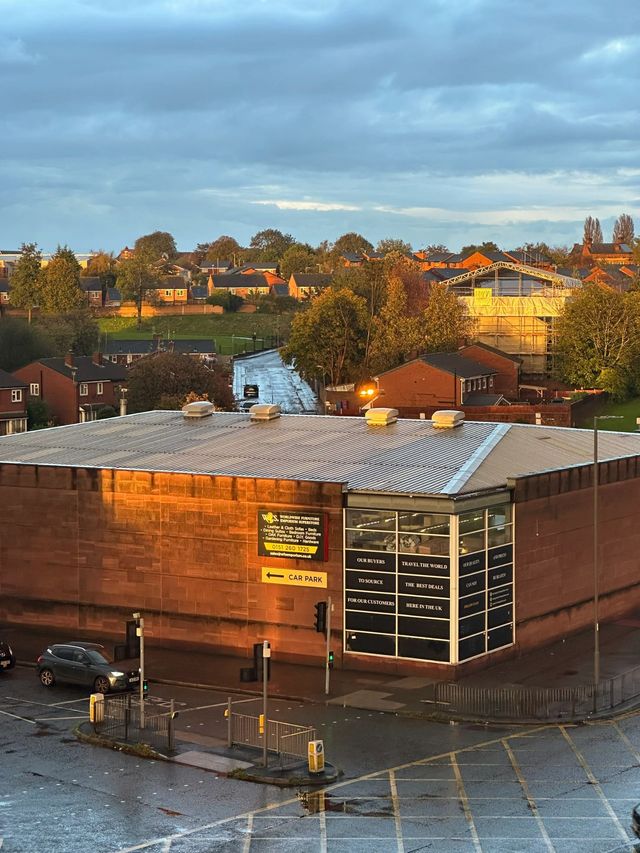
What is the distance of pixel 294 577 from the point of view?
48375 mm

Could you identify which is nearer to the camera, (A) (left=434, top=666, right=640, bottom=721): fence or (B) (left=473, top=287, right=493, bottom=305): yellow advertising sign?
(A) (left=434, top=666, right=640, bottom=721): fence

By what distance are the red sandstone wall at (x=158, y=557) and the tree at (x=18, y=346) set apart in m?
A: 96.1

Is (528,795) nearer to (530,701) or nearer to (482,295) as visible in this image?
(530,701)

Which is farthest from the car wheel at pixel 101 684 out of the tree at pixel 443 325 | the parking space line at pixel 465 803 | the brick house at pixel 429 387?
the tree at pixel 443 325

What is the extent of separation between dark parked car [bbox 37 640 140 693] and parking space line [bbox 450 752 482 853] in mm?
11971

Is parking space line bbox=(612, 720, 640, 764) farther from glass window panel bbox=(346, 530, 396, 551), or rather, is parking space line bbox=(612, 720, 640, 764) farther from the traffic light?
glass window panel bbox=(346, 530, 396, 551)

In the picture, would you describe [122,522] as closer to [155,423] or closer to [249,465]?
[249,465]

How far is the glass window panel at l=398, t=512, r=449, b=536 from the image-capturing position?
151ft

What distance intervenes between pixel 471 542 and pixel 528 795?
14.3 m

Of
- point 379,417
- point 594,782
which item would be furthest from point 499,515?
point 594,782

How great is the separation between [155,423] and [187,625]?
15.1m

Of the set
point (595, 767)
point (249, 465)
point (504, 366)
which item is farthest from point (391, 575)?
point (504, 366)

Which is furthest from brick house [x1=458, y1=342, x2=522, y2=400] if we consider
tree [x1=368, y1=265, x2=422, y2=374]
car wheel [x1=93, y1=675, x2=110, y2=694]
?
car wheel [x1=93, y1=675, x2=110, y2=694]

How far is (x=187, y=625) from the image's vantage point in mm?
50438
